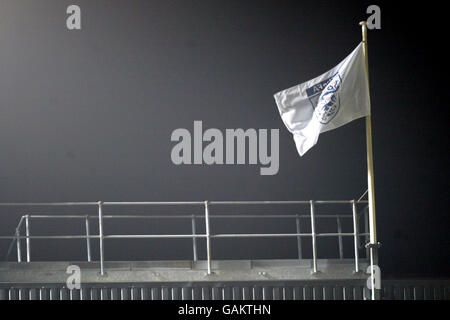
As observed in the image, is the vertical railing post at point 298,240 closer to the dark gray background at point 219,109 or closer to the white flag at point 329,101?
the dark gray background at point 219,109

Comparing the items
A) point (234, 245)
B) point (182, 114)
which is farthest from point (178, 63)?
point (234, 245)

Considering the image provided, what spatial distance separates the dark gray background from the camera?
18547 millimetres

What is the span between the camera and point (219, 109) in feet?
61.8

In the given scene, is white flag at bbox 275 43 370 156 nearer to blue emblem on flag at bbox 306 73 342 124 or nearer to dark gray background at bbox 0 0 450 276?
blue emblem on flag at bbox 306 73 342 124

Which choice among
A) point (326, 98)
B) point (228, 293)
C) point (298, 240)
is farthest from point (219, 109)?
point (228, 293)

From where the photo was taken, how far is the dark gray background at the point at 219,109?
18547 millimetres

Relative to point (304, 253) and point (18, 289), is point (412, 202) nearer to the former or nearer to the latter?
point (304, 253)

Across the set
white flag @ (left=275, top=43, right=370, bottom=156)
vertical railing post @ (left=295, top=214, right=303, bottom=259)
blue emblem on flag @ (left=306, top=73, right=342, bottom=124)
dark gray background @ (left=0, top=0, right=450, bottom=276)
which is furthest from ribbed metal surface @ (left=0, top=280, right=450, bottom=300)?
dark gray background @ (left=0, top=0, right=450, bottom=276)

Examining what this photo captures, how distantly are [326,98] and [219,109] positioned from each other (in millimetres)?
4220

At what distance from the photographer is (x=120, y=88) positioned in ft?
61.3

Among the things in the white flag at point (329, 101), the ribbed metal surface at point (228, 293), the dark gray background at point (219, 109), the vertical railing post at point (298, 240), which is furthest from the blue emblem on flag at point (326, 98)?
the dark gray background at point (219, 109)
